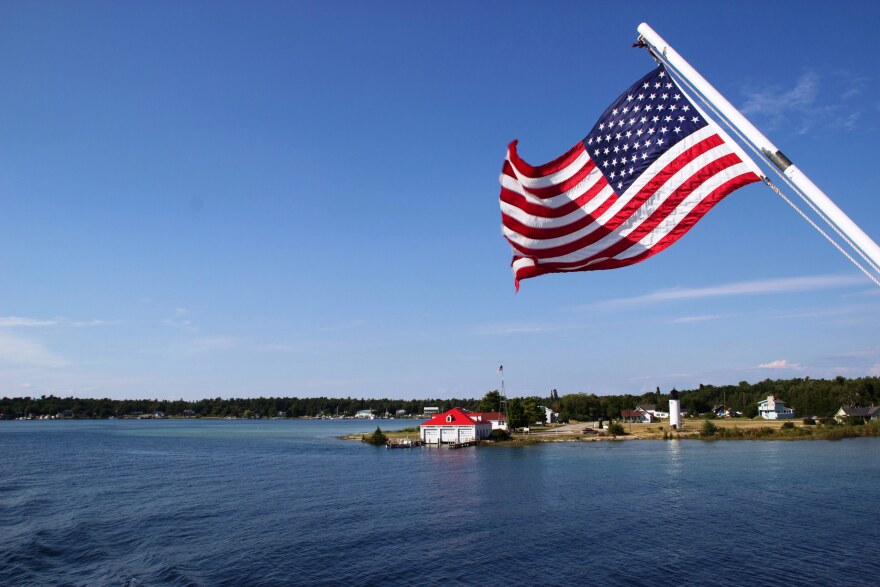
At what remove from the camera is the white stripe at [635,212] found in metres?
12.9

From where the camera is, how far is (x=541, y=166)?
48.8ft

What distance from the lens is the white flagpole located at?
362 inches

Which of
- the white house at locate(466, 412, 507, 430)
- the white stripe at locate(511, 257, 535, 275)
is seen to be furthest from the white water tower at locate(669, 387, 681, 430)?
the white stripe at locate(511, 257, 535, 275)

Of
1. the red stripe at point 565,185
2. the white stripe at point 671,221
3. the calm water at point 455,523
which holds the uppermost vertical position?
the red stripe at point 565,185

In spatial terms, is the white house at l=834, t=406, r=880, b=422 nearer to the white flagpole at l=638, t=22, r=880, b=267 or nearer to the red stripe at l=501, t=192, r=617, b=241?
the red stripe at l=501, t=192, r=617, b=241

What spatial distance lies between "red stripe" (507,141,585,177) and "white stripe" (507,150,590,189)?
0.18 feet

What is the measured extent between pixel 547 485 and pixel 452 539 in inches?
1035

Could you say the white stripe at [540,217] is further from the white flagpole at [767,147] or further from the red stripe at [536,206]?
the white flagpole at [767,147]

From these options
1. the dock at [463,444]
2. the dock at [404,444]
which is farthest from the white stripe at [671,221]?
the dock at [404,444]

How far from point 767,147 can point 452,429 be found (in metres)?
117

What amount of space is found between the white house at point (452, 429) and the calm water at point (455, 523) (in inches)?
1196

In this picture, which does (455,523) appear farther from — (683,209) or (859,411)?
(859,411)

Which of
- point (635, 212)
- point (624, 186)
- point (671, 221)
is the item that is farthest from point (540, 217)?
point (671, 221)

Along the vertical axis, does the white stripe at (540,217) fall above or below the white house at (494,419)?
above
